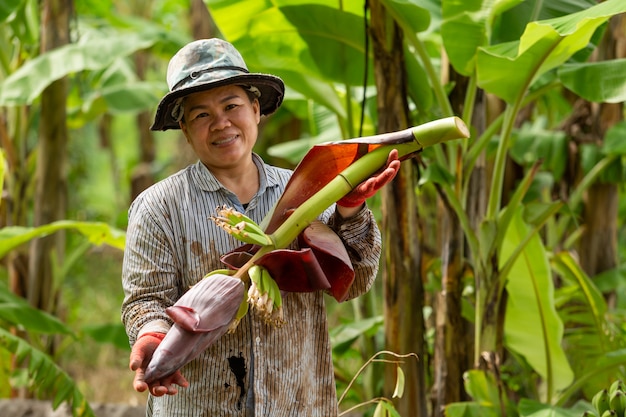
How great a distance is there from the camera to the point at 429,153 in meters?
3.09

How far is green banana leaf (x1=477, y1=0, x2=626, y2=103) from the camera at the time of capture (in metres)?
2.37

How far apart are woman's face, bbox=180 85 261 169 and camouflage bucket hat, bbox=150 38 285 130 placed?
3 cm

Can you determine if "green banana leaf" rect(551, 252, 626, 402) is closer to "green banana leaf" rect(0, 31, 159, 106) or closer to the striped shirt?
the striped shirt

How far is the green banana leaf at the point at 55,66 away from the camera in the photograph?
382 cm

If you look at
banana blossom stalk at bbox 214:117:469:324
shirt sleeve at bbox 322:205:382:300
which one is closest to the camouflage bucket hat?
banana blossom stalk at bbox 214:117:469:324

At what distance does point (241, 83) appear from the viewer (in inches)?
71.4

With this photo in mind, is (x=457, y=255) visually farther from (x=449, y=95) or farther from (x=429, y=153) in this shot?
(x=449, y=95)

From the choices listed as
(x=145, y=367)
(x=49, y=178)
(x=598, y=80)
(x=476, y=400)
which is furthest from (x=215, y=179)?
(x=49, y=178)

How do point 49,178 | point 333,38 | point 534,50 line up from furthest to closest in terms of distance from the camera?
1. point 49,178
2. point 333,38
3. point 534,50

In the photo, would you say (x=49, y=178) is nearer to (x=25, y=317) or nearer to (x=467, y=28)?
(x=25, y=317)

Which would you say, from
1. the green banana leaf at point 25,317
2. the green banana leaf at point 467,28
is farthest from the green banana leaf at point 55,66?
the green banana leaf at point 467,28

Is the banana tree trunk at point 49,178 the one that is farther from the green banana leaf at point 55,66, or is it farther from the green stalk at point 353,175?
the green stalk at point 353,175

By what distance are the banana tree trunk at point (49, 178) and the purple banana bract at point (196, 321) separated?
9.02 ft

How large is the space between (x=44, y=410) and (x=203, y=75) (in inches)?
102
